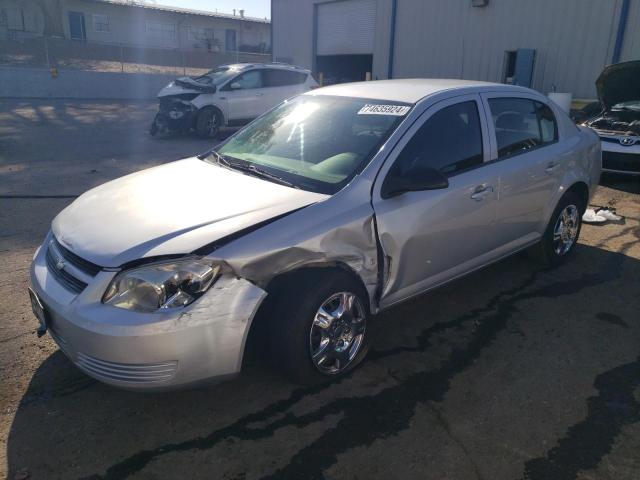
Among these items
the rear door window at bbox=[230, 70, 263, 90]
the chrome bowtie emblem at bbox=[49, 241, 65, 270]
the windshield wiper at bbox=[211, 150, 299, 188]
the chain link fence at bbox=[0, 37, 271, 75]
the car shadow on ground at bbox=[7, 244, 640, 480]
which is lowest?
the car shadow on ground at bbox=[7, 244, 640, 480]

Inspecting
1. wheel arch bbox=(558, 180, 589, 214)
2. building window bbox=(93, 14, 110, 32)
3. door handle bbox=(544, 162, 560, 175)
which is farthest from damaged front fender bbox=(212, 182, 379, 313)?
building window bbox=(93, 14, 110, 32)

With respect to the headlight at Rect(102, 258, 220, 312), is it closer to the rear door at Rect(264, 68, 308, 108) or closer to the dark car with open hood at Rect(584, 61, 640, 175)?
the dark car with open hood at Rect(584, 61, 640, 175)

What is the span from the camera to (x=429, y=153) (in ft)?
11.4

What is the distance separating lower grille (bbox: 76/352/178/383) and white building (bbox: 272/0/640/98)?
1364 cm

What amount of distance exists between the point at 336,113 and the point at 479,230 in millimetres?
1315

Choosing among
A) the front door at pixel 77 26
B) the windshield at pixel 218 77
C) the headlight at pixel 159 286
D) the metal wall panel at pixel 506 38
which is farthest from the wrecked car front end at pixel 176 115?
the front door at pixel 77 26

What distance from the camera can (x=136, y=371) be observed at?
7.97 feet

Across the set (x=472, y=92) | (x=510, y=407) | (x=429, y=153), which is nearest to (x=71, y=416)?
(x=510, y=407)

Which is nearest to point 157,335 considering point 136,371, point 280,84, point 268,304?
point 136,371

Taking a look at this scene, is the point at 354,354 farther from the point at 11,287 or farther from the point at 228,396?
the point at 11,287

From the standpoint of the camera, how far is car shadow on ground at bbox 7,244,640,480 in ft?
8.01

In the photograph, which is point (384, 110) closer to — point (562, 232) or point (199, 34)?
point (562, 232)

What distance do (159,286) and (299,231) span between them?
750 mm

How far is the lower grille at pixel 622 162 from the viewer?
8.12 m
